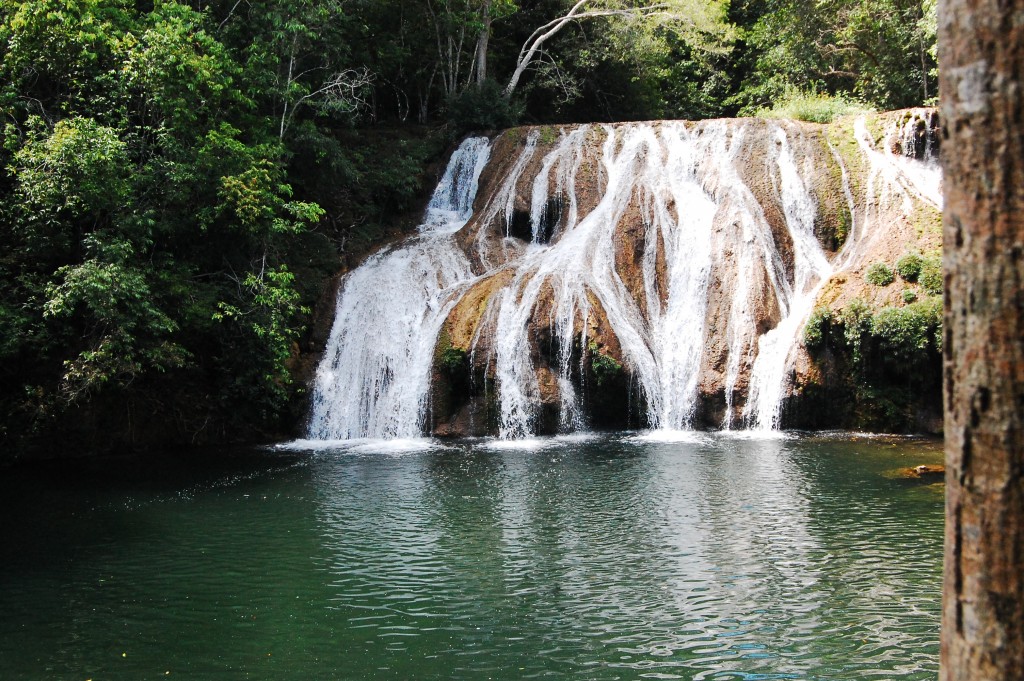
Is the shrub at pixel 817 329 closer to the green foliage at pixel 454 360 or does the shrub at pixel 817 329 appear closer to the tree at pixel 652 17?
the green foliage at pixel 454 360

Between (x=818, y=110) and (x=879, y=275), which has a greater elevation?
(x=818, y=110)

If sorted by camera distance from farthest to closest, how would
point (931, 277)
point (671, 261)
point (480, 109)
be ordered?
point (480, 109) → point (671, 261) → point (931, 277)

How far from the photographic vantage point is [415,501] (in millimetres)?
11945

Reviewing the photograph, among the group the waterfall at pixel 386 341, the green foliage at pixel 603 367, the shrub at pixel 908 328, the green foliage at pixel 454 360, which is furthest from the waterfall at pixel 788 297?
the waterfall at pixel 386 341

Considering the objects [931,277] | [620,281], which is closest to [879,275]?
[931,277]

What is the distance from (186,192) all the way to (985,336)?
14.7m

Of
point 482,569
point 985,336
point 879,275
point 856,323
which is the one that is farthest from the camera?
point 879,275

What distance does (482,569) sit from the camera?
916cm

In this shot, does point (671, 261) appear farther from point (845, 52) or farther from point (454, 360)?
point (845, 52)

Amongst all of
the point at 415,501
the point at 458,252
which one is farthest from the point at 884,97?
the point at 415,501

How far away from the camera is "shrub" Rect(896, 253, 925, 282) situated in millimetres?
17250

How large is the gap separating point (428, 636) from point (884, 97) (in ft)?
82.2

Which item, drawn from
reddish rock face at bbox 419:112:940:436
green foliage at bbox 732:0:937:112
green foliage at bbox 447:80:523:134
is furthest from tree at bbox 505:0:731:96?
reddish rock face at bbox 419:112:940:436

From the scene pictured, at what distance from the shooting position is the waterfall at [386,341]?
17.6m
